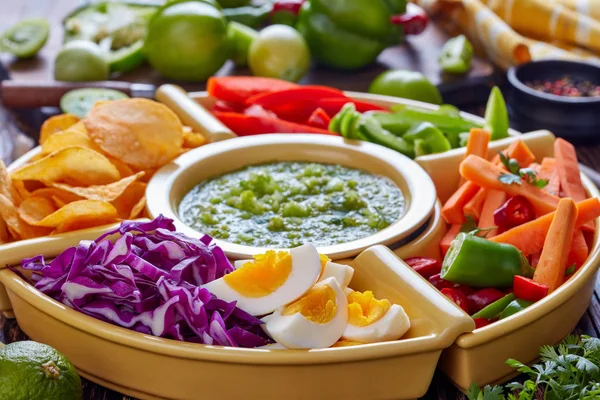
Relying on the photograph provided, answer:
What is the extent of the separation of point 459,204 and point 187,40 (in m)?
2.28

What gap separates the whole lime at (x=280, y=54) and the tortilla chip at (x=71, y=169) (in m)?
1.84

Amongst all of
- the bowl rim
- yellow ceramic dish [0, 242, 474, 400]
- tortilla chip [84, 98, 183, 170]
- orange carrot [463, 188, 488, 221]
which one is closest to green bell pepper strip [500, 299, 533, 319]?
yellow ceramic dish [0, 242, 474, 400]

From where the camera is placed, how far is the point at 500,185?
2949mm

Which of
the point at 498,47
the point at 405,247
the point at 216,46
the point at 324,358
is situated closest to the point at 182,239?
the point at 324,358

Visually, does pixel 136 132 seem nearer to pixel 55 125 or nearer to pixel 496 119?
pixel 55 125

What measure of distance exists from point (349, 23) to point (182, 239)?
282 centimetres

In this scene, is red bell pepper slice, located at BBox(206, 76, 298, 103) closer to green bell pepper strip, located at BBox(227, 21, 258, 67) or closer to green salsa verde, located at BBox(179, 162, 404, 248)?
green salsa verde, located at BBox(179, 162, 404, 248)

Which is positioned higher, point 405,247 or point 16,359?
point 16,359

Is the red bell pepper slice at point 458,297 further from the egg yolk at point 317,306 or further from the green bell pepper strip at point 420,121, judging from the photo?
the green bell pepper strip at point 420,121

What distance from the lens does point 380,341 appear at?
90.4 inches

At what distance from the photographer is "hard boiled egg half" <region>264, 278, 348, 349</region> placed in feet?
7.35

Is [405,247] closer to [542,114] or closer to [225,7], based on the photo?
[542,114]

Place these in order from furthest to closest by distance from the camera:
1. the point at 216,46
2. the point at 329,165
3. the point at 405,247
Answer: the point at 216,46, the point at 329,165, the point at 405,247

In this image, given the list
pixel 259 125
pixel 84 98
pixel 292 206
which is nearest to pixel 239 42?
pixel 84 98
